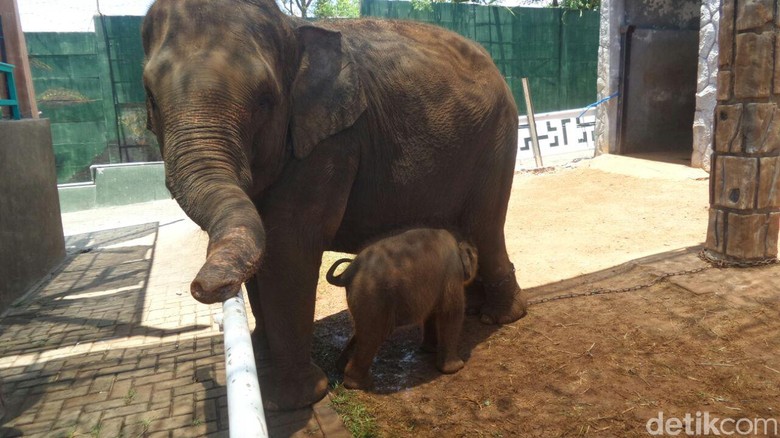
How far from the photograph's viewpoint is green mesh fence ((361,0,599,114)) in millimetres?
16078

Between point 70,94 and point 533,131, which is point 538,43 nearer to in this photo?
point 533,131

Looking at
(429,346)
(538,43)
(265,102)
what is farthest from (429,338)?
(538,43)

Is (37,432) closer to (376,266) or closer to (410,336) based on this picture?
(376,266)

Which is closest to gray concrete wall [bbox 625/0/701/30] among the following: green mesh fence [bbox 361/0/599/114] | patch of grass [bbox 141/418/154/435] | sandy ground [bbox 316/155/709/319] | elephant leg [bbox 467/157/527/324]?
sandy ground [bbox 316/155/709/319]

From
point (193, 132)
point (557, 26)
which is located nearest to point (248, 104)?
point (193, 132)

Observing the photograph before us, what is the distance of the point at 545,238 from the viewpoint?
7926 millimetres

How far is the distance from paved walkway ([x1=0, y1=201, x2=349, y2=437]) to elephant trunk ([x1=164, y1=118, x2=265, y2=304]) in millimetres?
1605

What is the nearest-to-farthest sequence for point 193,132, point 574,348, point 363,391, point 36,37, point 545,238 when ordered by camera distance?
point 193,132 → point 363,391 → point 574,348 → point 545,238 → point 36,37

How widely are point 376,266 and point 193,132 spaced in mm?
1420

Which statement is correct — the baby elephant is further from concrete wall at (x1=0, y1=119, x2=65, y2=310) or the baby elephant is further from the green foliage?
the green foliage

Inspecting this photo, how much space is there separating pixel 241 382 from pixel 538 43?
55.9 feet

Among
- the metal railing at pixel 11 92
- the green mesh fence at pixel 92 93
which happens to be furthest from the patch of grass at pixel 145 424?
the green mesh fence at pixel 92 93

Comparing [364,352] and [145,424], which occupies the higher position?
[364,352]

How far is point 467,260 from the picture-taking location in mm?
3977
